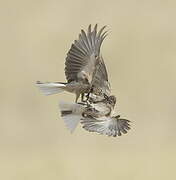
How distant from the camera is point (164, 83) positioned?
10086 millimetres

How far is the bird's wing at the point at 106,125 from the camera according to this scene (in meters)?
5.02

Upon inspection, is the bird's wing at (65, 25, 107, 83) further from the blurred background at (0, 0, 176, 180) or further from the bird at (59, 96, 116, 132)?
the blurred background at (0, 0, 176, 180)

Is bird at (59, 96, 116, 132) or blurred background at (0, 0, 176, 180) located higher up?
bird at (59, 96, 116, 132)

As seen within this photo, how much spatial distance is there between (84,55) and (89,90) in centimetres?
26

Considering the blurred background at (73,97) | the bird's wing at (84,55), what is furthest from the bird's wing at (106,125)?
the blurred background at (73,97)

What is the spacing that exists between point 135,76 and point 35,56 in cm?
98

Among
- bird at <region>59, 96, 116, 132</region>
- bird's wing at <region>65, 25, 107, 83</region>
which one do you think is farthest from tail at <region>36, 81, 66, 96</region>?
bird's wing at <region>65, 25, 107, 83</region>

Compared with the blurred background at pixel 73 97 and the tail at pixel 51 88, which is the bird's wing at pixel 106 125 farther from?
the blurred background at pixel 73 97

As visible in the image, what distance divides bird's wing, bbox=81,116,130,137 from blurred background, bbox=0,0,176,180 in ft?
9.65

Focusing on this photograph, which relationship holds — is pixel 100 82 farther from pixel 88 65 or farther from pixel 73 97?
pixel 73 97

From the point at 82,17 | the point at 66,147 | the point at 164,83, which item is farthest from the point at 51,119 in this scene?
the point at 82,17

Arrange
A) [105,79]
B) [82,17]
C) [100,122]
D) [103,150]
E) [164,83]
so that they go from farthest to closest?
[82,17], [164,83], [103,150], [105,79], [100,122]

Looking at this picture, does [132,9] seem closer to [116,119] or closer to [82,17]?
[82,17]

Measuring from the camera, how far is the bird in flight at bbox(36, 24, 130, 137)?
201 inches
